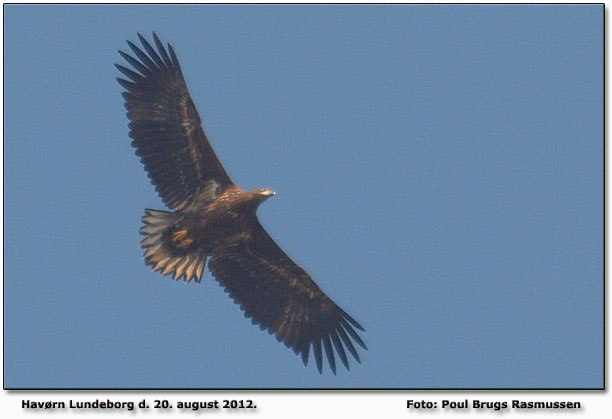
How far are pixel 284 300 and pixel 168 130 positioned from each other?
270 cm

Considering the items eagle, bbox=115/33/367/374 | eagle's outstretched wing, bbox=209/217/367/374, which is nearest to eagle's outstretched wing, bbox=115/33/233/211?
eagle, bbox=115/33/367/374

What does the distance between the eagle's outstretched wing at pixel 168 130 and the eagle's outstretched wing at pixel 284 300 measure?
1.06 m

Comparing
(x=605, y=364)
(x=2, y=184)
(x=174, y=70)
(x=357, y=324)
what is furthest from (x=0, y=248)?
(x=605, y=364)

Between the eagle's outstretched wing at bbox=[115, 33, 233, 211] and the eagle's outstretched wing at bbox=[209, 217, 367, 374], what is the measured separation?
106cm

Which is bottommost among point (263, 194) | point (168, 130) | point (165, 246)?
point (165, 246)

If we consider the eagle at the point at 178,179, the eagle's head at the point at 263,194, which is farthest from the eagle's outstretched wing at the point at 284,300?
the eagle's head at the point at 263,194

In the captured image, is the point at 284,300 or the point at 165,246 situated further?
the point at 284,300

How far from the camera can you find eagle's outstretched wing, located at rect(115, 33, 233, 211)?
15141mm

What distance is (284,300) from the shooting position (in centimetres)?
1611

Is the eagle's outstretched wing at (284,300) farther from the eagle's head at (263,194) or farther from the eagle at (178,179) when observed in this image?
the eagle's head at (263,194)

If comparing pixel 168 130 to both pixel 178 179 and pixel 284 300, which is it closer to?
pixel 178 179

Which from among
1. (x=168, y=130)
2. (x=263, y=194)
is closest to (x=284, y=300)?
(x=263, y=194)
